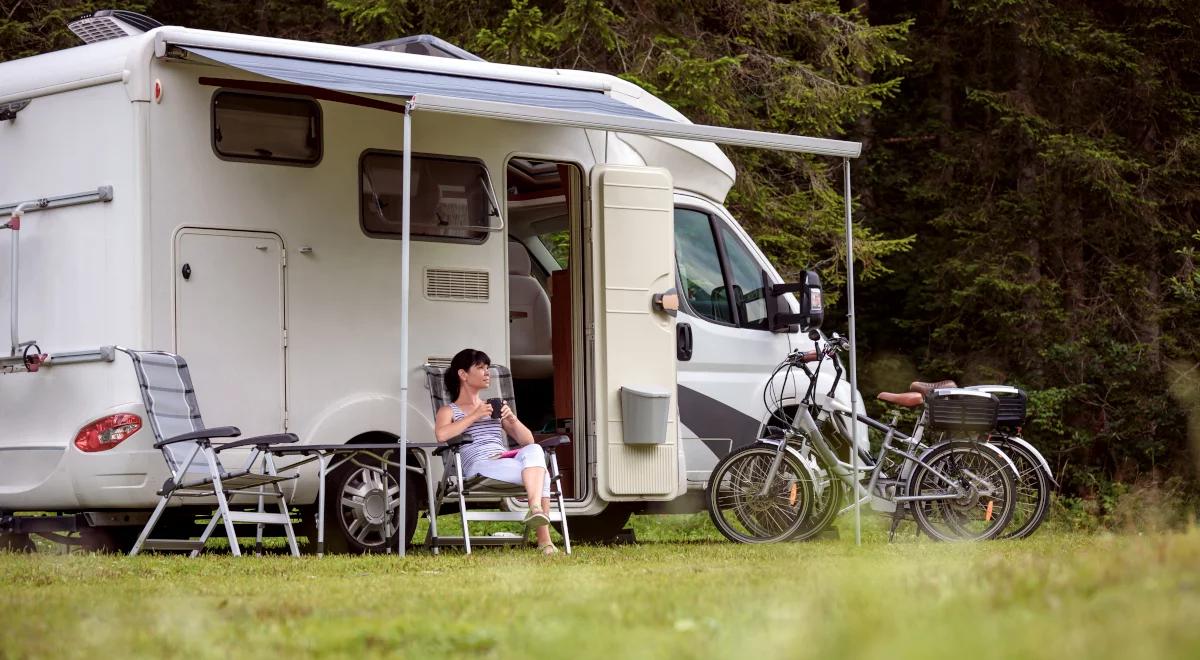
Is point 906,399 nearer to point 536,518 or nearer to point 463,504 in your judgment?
point 536,518

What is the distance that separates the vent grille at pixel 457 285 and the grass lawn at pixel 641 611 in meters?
2.49

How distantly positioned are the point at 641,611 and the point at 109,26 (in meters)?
5.13

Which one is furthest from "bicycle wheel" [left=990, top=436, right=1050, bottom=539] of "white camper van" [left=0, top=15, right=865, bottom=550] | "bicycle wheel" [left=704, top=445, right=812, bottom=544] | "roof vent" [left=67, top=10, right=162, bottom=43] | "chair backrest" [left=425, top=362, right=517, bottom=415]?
"roof vent" [left=67, top=10, right=162, bottom=43]

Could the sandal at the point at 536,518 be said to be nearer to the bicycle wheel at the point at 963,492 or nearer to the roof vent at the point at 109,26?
the bicycle wheel at the point at 963,492

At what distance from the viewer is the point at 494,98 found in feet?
26.6

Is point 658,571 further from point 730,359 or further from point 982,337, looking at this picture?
point 982,337

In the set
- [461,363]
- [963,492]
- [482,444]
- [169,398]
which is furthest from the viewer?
[963,492]

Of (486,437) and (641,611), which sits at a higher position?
(486,437)

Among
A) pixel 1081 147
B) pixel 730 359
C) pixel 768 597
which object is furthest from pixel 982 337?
pixel 768 597

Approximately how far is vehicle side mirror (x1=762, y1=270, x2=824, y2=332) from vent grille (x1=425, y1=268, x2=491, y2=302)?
1933mm

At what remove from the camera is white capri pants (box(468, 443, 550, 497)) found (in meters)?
8.37

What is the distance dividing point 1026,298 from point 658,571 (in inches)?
529

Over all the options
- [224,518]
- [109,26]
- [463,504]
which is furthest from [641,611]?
[109,26]

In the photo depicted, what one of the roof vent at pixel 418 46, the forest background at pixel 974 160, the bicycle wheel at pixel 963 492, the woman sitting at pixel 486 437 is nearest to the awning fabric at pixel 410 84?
the roof vent at pixel 418 46
